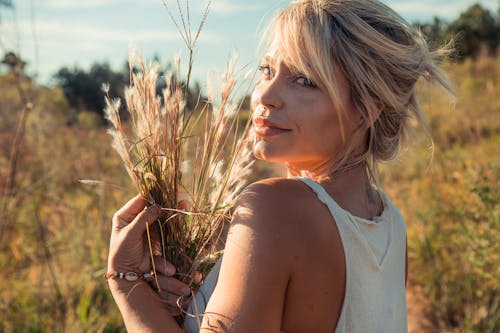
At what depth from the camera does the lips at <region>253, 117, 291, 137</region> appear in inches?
59.0

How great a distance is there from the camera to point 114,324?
12.7 ft

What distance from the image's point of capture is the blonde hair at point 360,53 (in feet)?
4.82

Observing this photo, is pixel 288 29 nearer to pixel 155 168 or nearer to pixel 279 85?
pixel 279 85

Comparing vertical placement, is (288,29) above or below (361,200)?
above

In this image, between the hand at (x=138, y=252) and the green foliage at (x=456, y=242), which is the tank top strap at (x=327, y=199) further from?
the green foliage at (x=456, y=242)

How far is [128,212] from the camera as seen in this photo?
5.08 feet

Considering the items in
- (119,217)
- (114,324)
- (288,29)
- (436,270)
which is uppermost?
(288,29)

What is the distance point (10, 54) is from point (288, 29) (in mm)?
2007

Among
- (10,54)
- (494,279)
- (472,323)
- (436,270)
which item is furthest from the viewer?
(436,270)

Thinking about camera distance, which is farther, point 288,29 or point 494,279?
point 494,279

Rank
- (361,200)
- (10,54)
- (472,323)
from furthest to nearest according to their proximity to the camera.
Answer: (472,323) < (10,54) < (361,200)

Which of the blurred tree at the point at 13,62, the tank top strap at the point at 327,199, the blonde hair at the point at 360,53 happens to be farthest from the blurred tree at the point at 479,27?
the tank top strap at the point at 327,199

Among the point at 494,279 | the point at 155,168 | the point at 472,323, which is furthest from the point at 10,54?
the point at 472,323

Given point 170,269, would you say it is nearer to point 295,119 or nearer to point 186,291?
point 186,291
